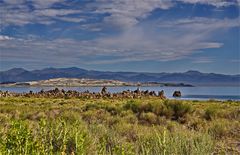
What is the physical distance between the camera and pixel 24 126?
5.91 metres

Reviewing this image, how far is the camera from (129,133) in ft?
45.6

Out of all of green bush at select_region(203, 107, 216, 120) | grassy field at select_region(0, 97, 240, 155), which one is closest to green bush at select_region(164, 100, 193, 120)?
grassy field at select_region(0, 97, 240, 155)

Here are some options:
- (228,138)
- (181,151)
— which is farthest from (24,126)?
(228,138)

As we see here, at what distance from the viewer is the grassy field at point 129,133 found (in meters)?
5.77

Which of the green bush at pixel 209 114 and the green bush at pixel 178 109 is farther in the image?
the green bush at pixel 178 109

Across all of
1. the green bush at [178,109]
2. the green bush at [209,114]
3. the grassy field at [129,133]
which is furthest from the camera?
the green bush at [178,109]

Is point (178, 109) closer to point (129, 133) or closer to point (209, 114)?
point (209, 114)

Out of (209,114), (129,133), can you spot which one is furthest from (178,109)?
(129,133)

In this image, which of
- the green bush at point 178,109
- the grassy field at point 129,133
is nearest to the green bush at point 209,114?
the grassy field at point 129,133

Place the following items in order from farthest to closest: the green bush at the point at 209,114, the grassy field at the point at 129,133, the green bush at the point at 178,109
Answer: the green bush at the point at 178,109 → the green bush at the point at 209,114 → the grassy field at the point at 129,133

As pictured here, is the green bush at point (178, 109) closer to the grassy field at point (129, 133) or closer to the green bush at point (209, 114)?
the grassy field at point (129, 133)

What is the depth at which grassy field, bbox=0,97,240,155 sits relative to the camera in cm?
577

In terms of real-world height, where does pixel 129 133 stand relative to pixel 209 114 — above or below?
below

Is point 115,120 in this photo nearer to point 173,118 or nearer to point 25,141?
point 173,118
